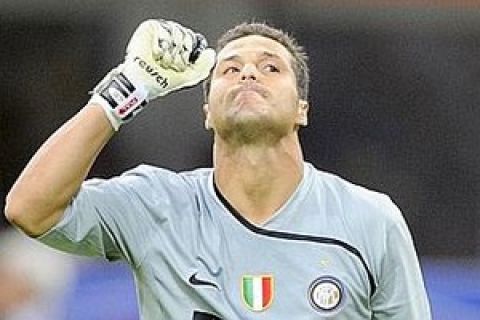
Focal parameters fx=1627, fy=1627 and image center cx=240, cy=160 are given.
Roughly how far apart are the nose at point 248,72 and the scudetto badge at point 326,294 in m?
0.43

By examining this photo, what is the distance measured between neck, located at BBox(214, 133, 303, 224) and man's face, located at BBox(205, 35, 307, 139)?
0.04 meters

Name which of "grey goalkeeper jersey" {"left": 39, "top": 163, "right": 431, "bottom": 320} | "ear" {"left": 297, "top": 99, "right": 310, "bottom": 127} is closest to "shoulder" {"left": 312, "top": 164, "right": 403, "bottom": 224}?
"grey goalkeeper jersey" {"left": 39, "top": 163, "right": 431, "bottom": 320}

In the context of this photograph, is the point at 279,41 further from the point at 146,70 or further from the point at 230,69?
the point at 146,70

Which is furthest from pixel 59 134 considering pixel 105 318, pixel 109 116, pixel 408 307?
pixel 105 318

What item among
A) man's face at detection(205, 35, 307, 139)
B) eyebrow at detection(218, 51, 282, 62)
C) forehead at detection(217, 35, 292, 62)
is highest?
forehead at detection(217, 35, 292, 62)

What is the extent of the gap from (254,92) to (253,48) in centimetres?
16

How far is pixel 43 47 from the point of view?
498cm

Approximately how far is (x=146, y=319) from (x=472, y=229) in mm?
1862

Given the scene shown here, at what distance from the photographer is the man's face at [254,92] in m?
3.19

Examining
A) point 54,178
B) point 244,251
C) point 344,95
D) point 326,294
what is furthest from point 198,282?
point 344,95

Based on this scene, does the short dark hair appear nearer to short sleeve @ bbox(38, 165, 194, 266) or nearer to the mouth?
the mouth

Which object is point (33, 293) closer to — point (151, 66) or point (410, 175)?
point (410, 175)

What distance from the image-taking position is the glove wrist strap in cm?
309

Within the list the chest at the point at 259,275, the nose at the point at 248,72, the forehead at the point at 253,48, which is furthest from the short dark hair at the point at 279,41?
the chest at the point at 259,275
